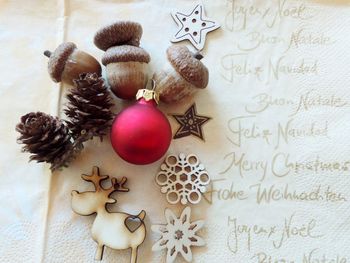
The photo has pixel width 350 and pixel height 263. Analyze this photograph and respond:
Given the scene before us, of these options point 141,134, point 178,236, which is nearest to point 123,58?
point 141,134

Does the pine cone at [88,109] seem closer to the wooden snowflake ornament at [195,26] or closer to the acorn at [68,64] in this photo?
the acorn at [68,64]

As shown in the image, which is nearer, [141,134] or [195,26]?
[141,134]

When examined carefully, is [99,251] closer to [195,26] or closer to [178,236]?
[178,236]

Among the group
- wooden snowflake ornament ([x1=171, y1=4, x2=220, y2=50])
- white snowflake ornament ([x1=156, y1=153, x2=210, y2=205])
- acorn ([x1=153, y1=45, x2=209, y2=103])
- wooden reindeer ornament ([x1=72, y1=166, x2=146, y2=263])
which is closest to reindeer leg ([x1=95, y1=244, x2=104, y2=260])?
wooden reindeer ornament ([x1=72, y1=166, x2=146, y2=263])

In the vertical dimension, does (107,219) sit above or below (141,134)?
below

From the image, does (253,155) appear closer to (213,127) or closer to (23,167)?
(213,127)

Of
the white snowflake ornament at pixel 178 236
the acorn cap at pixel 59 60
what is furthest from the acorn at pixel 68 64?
the white snowflake ornament at pixel 178 236

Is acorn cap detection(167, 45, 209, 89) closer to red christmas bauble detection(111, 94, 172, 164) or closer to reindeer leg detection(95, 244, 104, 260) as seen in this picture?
red christmas bauble detection(111, 94, 172, 164)
